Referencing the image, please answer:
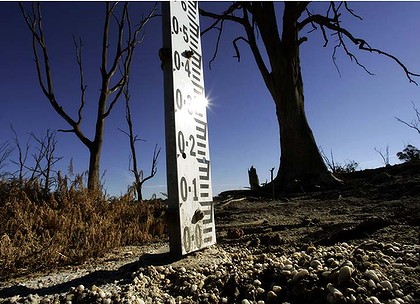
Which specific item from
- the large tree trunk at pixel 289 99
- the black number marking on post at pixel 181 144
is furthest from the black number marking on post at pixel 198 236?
the large tree trunk at pixel 289 99

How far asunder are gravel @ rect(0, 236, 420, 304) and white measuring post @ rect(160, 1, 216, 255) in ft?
1.14

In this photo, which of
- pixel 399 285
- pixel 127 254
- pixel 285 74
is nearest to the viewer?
pixel 399 285

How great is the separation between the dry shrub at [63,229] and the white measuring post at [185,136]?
108 centimetres

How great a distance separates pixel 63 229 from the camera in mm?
3475

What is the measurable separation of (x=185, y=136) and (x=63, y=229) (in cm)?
202

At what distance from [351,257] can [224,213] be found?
10.7 feet

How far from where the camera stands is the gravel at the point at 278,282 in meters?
1.38

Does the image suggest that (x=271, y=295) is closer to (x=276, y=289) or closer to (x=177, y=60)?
(x=276, y=289)

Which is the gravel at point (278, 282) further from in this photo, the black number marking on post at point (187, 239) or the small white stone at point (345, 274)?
the black number marking on post at point (187, 239)

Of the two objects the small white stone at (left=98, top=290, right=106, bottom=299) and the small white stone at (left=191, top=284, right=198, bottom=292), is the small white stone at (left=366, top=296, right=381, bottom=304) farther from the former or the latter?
the small white stone at (left=98, top=290, right=106, bottom=299)

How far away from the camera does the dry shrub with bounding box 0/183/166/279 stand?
274 centimetres

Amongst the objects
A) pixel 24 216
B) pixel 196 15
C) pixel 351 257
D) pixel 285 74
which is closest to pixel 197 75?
pixel 196 15

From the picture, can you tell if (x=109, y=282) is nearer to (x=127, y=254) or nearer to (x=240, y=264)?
(x=240, y=264)

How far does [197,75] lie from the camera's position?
2.97 meters
